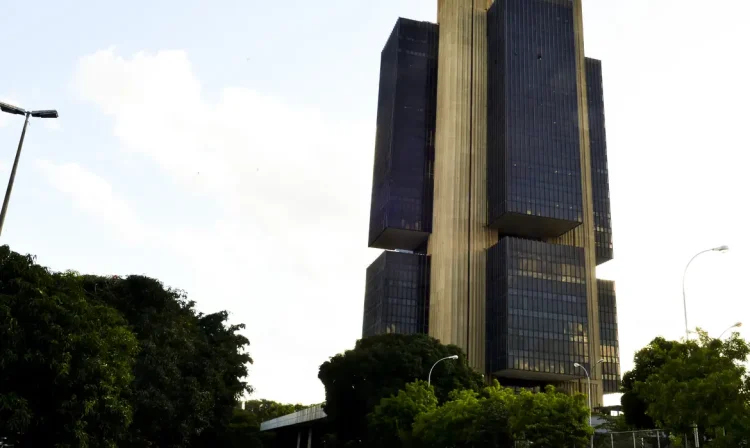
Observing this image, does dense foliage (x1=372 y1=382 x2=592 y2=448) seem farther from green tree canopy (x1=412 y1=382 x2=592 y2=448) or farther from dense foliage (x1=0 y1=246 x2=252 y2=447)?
dense foliage (x1=0 y1=246 x2=252 y2=447)

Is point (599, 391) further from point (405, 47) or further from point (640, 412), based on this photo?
point (405, 47)

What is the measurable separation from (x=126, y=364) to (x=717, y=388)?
30.2 metres

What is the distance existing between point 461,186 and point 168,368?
101m

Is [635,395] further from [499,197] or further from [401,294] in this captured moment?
[401,294]

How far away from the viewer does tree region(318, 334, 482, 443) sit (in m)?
77.6

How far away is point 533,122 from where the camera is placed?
5679 inches

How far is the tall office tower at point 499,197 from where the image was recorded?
136500mm

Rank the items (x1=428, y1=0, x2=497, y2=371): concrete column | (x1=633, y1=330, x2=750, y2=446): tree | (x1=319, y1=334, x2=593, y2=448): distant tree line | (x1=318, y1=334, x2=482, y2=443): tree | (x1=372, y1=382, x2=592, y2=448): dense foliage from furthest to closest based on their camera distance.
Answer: (x1=428, y1=0, x2=497, y2=371): concrete column → (x1=318, y1=334, x2=482, y2=443): tree → (x1=319, y1=334, x2=593, y2=448): distant tree line → (x1=372, y1=382, x2=592, y2=448): dense foliage → (x1=633, y1=330, x2=750, y2=446): tree

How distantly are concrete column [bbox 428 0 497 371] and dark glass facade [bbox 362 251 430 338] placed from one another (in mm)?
3321

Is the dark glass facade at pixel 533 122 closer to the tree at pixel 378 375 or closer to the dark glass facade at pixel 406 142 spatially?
the dark glass facade at pixel 406 142

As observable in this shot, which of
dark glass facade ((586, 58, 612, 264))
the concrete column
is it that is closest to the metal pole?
the concrete column

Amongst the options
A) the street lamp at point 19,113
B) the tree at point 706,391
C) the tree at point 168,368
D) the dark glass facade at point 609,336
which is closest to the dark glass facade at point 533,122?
the dark glass facade at point 609,336

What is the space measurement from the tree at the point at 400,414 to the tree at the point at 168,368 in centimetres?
1358

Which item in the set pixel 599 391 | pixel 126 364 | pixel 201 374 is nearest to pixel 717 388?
pixel 126 364
